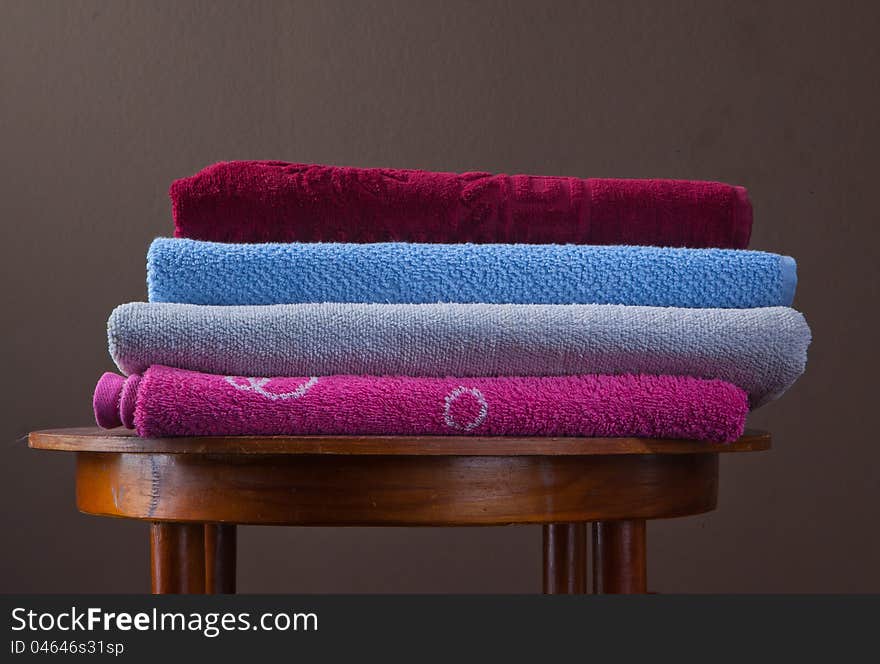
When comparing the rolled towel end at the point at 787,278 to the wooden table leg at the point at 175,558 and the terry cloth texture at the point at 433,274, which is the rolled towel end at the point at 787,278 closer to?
the terry cloth texture at the point at 433,274

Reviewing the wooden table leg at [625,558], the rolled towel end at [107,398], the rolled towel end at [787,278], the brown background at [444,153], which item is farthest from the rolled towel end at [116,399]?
the brown background at [444,153]

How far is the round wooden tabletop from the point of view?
487 mm

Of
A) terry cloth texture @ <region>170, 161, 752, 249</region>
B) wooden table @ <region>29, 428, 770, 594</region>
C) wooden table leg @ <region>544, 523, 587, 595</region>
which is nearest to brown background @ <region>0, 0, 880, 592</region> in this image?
wooden table leg @ <region>544, 523, 587, 595</region>

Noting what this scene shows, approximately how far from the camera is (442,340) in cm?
54

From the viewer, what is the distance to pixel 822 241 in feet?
4.37

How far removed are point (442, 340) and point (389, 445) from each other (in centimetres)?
8

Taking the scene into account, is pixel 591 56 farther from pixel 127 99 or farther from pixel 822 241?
pixel 127 99

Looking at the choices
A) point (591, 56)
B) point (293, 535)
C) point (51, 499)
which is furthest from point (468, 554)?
point (591, 56)

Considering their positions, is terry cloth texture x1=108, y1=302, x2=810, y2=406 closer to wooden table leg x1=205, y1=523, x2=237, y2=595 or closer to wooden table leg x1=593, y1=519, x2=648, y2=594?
wooden table leg x1=593, y1=519, x2=648, y2=594

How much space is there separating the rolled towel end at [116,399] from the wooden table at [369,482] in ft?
0.04

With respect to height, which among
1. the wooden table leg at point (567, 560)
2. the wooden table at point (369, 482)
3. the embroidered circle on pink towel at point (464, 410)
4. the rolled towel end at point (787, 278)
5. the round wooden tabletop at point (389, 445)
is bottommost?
the wooden table leg at point (567, 560)

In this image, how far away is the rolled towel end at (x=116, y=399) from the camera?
0.52 m

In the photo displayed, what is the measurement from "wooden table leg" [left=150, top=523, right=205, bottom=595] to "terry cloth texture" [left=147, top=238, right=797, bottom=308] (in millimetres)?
133

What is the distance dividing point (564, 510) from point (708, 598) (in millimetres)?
117
